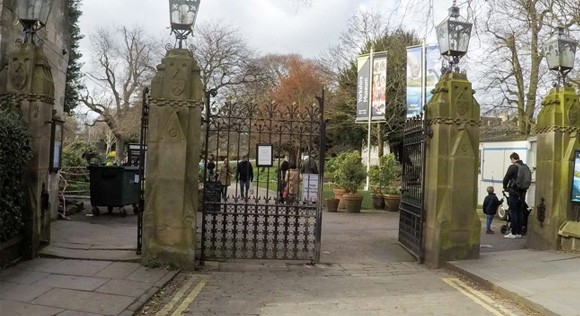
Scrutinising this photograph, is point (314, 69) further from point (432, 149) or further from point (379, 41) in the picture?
point (432, 149)

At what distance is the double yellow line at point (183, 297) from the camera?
5.95 meters

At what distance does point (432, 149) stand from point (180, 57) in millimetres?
4682

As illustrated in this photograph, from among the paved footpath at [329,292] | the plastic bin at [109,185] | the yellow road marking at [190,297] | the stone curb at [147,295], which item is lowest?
the yellow road marking at [190,297]

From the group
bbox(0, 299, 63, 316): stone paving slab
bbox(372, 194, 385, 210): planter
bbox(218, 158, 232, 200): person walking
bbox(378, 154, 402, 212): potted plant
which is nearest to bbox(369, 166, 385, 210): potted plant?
bbox(372, 194, 385, 210): planter

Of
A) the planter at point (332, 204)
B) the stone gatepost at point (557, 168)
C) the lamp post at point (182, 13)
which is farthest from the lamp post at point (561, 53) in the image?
the planter at point (332, 204)

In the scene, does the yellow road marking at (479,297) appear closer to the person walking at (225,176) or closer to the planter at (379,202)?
the person walking at (225,176)

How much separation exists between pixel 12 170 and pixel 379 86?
70.2 ft

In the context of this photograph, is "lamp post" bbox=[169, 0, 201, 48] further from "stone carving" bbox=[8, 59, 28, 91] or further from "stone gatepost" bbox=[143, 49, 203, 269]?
"stone carving" bbox=[8, 59, 28, 91]

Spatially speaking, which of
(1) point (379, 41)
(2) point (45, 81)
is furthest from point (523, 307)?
(1) point (379, 41)

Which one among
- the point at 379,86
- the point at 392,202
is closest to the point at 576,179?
the point at 392,202

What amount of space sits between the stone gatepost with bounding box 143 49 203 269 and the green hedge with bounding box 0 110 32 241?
5.89ft

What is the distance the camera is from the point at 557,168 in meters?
10.2

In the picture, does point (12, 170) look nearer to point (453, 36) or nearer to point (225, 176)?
point (225, 176)

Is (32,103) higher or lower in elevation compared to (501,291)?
higher
